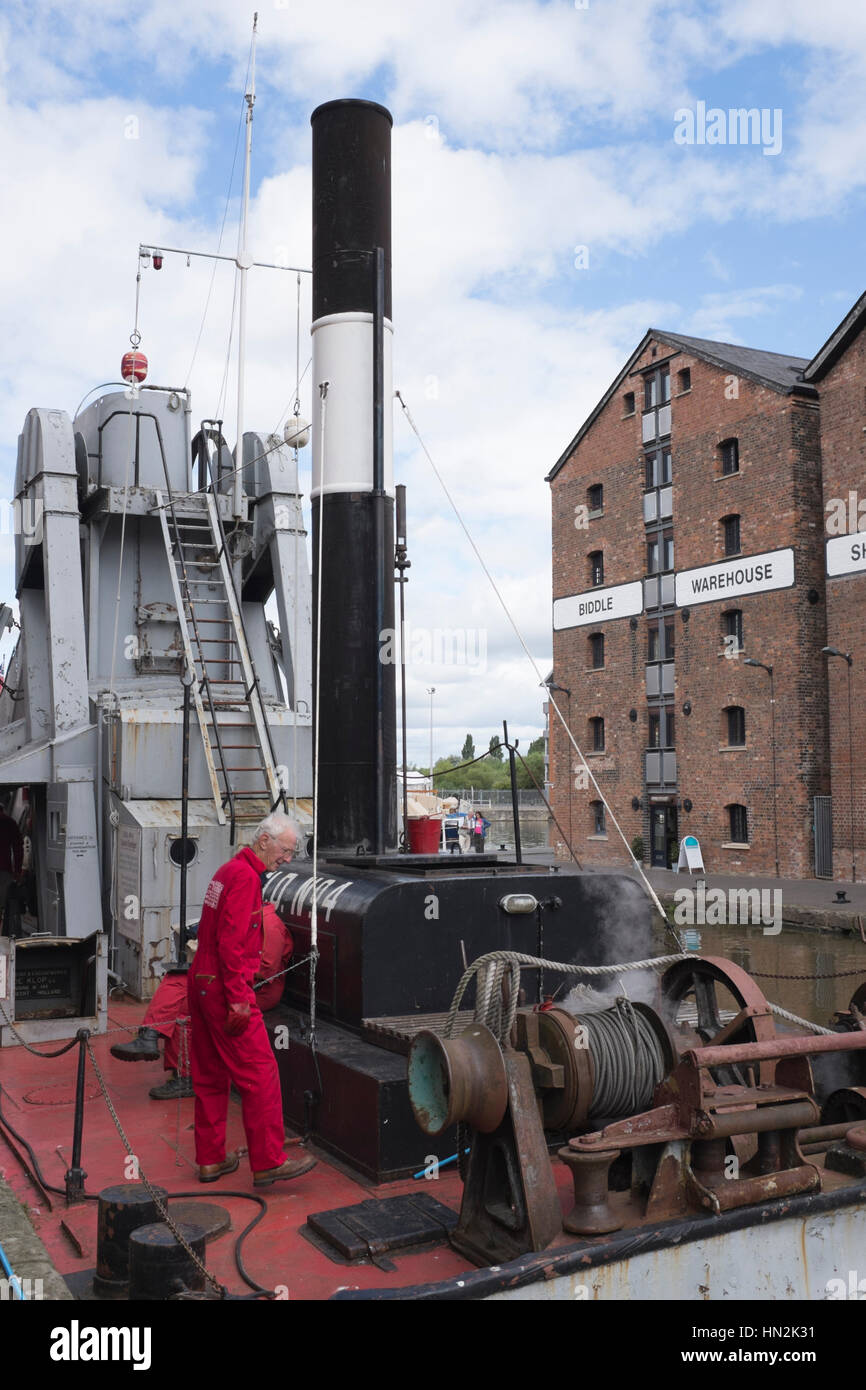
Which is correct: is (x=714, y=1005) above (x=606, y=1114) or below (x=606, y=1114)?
above

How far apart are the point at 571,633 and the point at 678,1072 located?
31145 mm

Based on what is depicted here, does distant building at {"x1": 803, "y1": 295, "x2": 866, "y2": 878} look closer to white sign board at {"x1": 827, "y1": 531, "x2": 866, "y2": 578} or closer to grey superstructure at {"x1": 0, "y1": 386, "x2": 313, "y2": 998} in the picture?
white sign board at {"x1": 827, "y1": 531, "x2": 866, "y2": 578}

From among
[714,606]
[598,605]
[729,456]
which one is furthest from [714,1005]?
[598,605]

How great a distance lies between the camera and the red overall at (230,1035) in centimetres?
534

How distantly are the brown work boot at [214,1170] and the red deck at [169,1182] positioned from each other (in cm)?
5

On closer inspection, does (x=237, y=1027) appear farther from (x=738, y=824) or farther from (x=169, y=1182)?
(x=738, y=824)

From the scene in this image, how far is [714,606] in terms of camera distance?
29.9 meters

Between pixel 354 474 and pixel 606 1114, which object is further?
pixel 354 474

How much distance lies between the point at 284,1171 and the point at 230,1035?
69 cm

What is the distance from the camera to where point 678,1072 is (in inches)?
173

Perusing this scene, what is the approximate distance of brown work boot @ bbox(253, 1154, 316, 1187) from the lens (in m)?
5.30

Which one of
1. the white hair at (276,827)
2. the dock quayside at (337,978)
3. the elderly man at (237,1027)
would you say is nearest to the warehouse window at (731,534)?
the dock quayside at (337,978)

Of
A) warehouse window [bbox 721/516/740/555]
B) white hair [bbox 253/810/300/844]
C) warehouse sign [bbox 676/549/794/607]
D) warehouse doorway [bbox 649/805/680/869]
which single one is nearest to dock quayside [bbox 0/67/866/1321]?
white hair [bbox 253/810/300/844]
